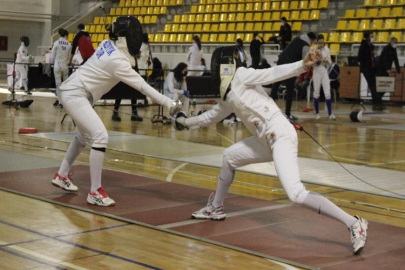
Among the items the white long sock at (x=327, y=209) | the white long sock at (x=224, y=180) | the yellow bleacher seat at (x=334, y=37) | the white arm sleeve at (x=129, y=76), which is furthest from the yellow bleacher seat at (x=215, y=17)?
the white long sock at (x=327, y=209)

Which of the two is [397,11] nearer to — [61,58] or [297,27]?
[297,27]

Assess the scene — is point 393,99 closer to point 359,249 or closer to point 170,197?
point 170,197

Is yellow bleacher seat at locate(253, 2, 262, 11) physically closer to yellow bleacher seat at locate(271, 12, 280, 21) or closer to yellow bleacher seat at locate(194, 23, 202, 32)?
yellow bleacher seat at locate(271, 12, 280, 21)

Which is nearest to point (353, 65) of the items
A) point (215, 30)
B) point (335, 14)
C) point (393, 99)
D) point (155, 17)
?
point (393, 99)

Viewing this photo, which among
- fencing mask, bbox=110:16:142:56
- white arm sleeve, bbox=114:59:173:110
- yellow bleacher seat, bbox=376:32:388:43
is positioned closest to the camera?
white arm sleeve, bbox=114:59:173:110

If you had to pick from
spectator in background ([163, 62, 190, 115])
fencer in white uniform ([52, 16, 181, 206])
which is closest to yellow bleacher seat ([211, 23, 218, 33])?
spectator in background ([163, 62, 190, 115])

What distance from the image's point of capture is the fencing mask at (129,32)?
16.3ft

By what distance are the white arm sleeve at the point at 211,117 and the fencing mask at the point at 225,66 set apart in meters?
0.10

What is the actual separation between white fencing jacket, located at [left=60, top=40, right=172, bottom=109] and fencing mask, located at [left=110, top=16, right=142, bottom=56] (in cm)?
6

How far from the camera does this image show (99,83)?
4.98 metres

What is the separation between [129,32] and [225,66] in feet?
3.44

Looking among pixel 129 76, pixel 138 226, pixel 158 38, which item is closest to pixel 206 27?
pixel 158 38

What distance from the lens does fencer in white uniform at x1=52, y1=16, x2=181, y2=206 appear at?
15.9 feet

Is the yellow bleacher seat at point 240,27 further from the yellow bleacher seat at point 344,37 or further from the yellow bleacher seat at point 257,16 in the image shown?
the yellow bleacher seat at point 344,37
